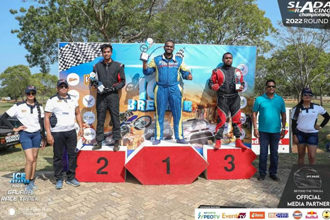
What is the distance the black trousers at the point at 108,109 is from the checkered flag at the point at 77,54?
0.93m

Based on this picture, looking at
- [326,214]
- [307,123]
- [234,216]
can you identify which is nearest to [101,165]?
[234,216]

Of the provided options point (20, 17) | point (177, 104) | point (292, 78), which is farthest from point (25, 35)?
point (292, 78)

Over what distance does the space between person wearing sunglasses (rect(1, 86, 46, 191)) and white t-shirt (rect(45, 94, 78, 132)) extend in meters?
0.18

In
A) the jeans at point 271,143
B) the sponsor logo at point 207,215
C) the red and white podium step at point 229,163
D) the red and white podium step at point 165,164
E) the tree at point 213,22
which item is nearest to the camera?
the sponsor logo at point 207,215

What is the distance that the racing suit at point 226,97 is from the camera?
4.82m

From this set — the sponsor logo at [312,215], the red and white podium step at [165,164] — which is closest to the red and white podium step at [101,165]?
the red and white podium step at [165,164]

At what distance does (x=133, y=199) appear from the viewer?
12.7ft

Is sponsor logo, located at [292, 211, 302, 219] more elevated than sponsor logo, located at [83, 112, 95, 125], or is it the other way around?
sponsor logo, located at [83, 112, 95, 125]

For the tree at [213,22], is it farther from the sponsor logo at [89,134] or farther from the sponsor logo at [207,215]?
the sponsor logo at [207,215]

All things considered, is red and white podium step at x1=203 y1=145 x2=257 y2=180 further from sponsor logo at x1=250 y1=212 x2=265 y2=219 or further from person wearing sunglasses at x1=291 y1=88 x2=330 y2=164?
sponsor logo at x1=250 y1=212 x2=265 y2=219

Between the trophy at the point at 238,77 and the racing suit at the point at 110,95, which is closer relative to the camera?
the racing suit at the point at 110,95

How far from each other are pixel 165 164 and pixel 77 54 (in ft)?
8.80

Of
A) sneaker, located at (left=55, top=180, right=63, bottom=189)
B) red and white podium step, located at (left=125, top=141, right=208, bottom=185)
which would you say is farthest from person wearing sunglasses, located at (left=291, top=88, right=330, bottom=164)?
sneaker, located at (left=55, top=180, right=63, bottom=189)

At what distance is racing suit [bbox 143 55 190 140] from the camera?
15.5ft
